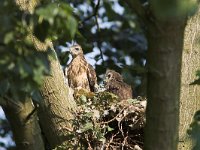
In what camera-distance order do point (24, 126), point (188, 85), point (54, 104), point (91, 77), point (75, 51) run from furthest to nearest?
point (75, 51) → point (91, 77) → point (188, 85) → point (54, 104) → point (24, 126)

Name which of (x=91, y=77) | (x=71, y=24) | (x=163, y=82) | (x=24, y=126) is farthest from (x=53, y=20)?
(x=91, y=77)

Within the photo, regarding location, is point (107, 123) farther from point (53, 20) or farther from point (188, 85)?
point (53, 20)

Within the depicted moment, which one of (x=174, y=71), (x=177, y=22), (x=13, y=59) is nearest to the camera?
(x=13, y=59)

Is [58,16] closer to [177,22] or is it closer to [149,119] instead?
[177,22]

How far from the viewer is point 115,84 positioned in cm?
550

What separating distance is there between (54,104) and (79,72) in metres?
2.08

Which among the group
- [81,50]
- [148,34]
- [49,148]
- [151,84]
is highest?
[81,50]

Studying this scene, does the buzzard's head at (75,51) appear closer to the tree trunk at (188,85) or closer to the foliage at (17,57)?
the tree trunk at (188,85)

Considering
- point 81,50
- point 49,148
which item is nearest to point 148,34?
point 49,148

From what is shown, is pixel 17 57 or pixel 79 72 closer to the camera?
pixel 17 57

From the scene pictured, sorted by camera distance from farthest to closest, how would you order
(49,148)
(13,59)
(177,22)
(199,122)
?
(49,148) → (199,122) → (177,22) → (13,59)

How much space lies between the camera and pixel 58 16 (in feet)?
7.90

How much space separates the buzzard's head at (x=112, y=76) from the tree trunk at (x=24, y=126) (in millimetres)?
1728

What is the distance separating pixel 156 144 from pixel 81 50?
3166 mm
